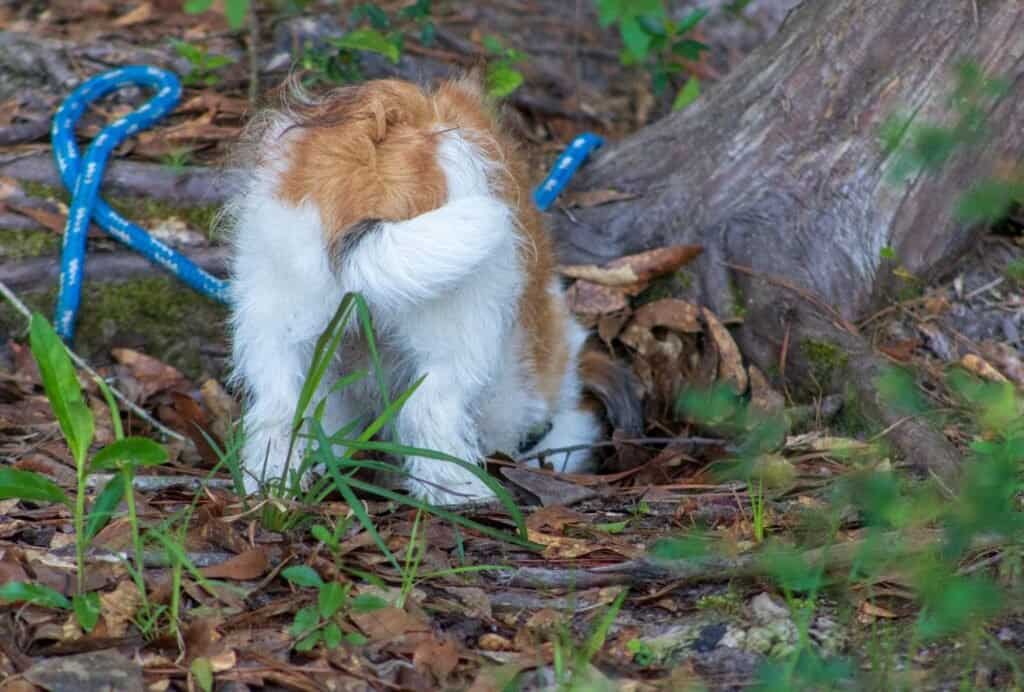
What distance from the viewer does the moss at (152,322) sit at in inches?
167

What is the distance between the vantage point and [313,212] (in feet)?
9.20

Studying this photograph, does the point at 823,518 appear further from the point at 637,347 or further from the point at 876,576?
the point at 637,347

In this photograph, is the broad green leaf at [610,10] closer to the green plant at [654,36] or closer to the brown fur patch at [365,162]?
the green plant at [654,36]

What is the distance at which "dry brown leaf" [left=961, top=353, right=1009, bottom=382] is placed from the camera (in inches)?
156

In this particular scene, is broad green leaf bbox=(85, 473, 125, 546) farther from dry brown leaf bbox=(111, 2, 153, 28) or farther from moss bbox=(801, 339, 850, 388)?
dry brown leaf bbox=(111, 2, 153, 28)

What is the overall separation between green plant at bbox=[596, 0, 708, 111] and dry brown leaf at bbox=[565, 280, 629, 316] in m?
0.93

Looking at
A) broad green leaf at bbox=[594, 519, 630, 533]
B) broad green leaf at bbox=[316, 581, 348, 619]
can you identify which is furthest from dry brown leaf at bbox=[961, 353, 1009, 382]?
broad green leaf at bbox=[316, 581, 348, 619]

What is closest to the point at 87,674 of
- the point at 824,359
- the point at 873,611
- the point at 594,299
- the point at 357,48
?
the point at 873,611

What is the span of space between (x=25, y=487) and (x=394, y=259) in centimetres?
89

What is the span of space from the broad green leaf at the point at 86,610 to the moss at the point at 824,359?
2.57m

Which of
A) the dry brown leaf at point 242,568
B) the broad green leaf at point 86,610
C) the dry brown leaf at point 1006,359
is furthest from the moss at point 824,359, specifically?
the broad green leaf at point 86,610

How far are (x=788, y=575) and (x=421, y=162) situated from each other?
124cm

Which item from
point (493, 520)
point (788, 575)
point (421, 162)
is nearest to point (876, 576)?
point (788, 575)

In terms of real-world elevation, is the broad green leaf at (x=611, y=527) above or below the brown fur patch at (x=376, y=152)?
below
